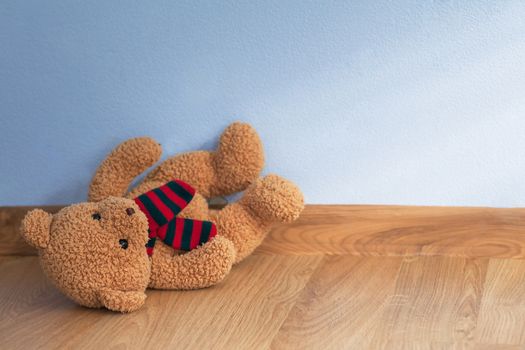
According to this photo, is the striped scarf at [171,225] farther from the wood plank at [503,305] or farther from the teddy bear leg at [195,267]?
the wood plank at [503,305]

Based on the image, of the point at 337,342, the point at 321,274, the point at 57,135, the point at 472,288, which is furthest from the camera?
the point at 57,135

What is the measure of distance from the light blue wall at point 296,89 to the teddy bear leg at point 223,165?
0.04 metres

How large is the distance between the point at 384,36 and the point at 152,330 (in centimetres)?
67

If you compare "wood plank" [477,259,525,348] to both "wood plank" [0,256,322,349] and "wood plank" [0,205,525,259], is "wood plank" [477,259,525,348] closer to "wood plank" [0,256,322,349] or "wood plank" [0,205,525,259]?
"wood plank" [0,205,525,259]

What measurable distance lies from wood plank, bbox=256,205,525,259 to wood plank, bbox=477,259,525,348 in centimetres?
5

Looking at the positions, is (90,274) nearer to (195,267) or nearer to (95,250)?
(95,250)

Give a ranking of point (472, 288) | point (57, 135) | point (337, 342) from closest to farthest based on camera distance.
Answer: point (337, 342), point (472, 288), point (57, 135)

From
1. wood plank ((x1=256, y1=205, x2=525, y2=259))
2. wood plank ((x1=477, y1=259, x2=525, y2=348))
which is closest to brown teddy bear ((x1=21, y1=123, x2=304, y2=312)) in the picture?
wood plank ((x1=256, y1=205, x2=525, y2=259))

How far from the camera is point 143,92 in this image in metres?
1.70

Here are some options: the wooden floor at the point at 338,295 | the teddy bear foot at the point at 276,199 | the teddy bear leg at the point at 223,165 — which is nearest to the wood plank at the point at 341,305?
the wooden floor at the point at 338,295

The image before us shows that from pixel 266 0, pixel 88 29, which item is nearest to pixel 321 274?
pixel 266 0

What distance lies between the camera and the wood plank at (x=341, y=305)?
131 cm

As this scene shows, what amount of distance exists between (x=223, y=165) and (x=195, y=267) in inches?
8.8

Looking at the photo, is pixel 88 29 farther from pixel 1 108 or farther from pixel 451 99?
pixel 451 99
